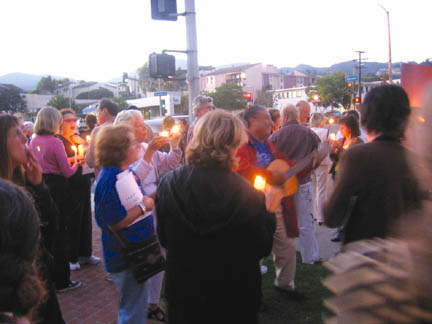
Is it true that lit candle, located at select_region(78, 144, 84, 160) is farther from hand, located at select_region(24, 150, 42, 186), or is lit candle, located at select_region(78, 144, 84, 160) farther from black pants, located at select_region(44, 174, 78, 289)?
hand, located at select_region(24, 150, 42, 186)

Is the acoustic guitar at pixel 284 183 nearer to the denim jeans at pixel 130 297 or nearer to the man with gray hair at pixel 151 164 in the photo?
the man with gray hair at pixel 151 164

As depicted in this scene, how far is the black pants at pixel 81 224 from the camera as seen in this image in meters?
5.41

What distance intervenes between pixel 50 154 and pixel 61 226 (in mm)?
921

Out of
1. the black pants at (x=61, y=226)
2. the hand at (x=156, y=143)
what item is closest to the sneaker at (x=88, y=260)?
the black pants at (x=61, y=226)

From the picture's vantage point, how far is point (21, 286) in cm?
115

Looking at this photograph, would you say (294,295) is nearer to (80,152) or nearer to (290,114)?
(290,114)

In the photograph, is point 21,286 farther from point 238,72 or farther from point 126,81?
point 126,81

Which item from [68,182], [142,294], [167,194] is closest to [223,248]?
[167,194]

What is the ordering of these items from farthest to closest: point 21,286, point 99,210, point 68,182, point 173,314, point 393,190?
point 68,182, point 99,210, point 173,314, point 393,190, point 21,286

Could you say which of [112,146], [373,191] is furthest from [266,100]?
[373,191]

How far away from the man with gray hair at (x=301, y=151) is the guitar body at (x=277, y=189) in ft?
3.18

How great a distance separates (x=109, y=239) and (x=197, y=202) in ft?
3.85

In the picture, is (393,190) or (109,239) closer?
(393,190)

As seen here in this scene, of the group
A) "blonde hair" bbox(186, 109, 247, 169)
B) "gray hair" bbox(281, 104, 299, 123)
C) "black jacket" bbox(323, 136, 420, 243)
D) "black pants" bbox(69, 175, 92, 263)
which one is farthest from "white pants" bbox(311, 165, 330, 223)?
"blonde hair" bbox(186, 109, 247, 169)
